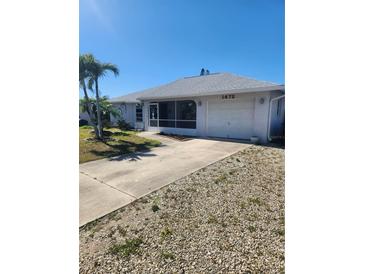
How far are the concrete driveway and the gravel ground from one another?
1.07 ft

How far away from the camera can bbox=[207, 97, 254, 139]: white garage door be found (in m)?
10.5

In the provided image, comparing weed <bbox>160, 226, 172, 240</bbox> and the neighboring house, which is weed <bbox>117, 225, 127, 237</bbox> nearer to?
weed <bbox>160, 226, 172, 240</bbox>

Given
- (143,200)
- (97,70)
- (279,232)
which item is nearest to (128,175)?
(143,200)

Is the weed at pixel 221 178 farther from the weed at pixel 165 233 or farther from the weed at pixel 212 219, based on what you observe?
the weed at pixel 165 233

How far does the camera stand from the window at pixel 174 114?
42.4ft

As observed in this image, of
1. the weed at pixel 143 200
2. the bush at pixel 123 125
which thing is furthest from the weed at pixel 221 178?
the bush at pixel 123 125

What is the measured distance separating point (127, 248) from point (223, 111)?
33.9 feet

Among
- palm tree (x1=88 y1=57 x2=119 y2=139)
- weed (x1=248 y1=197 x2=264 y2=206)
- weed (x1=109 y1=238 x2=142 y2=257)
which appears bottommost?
weed (x1=109 y1=238 x2=142 y2=257)

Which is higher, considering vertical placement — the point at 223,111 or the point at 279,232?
the point at 223,111

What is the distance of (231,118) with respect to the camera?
11164 millimetres

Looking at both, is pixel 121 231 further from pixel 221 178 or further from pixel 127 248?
pixel 221 178

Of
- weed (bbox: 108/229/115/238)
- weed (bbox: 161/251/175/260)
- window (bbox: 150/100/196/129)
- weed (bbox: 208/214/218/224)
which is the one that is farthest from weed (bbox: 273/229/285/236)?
window (bbox: 150/100/196/129)

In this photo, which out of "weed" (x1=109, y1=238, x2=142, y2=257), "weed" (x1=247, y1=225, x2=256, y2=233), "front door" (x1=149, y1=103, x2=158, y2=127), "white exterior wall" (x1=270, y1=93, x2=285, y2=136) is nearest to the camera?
"weed" (x1=109, y1=238, x2=142, y2=257)
